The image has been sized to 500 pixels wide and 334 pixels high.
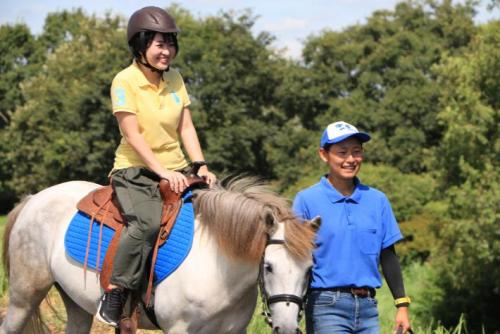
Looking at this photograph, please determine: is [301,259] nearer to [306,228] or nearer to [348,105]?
[306,228]

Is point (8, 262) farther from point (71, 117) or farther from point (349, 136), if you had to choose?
point (71, 117)

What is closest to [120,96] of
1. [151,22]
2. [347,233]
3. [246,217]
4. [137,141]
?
[137,141]

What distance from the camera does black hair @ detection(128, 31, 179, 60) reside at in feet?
15.5

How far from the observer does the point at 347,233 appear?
4168mm

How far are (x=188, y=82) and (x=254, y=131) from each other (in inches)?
179

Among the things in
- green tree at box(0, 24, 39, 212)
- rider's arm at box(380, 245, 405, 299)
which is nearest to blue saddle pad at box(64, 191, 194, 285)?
rider's arm at box(380, 245, 405, 299)

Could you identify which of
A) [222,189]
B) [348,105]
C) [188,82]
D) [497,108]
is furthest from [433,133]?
[222,189]

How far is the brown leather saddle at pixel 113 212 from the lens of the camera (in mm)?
4512

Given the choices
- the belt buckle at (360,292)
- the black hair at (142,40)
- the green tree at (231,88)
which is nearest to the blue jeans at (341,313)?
the belt buckle at (360,292)

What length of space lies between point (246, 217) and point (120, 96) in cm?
121

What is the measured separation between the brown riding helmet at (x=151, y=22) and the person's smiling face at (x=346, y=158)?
1.33 m

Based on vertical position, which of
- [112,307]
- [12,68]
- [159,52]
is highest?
[12,68]

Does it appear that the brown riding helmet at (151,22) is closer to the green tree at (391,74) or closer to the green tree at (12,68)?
the green tree at (391,74)

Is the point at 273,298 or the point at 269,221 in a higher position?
the point at 269,221
